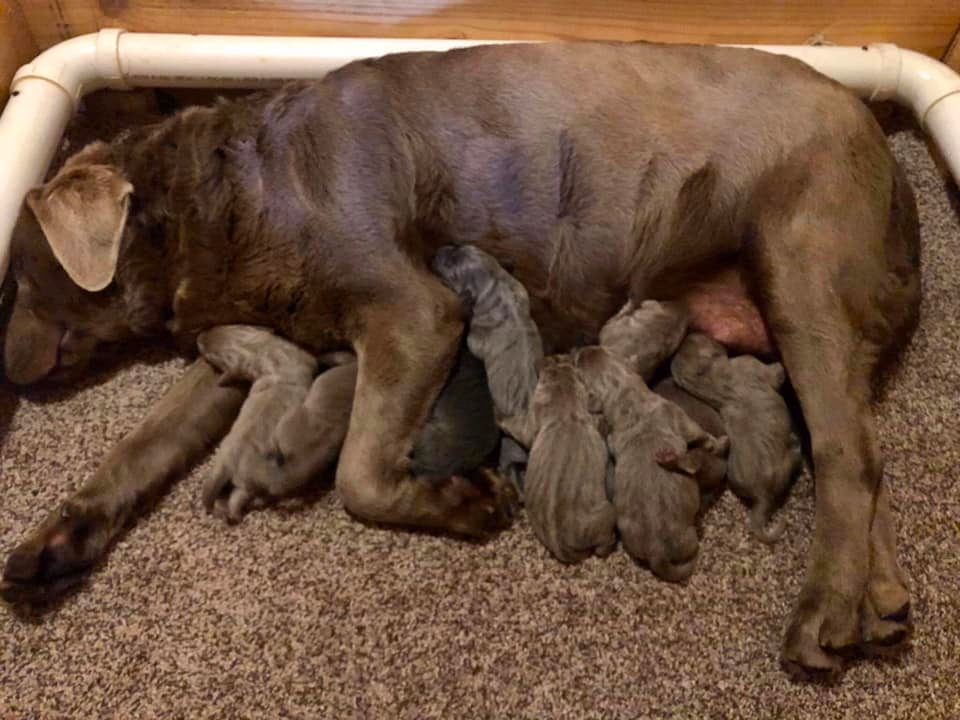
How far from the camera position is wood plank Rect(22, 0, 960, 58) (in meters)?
2.40

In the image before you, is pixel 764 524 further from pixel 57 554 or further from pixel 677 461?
pixel 57 554

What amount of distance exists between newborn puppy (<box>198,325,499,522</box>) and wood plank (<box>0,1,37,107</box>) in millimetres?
914

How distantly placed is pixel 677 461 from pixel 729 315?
435mm

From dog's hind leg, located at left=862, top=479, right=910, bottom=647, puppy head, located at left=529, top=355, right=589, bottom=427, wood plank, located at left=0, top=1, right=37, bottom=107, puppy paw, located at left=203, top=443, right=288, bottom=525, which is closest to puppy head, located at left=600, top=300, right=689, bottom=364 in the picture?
puppy head, located at left=529, top=355, right=589, bottom=427

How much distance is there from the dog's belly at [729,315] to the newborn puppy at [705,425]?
142 millimetres

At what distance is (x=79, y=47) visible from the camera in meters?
2.33

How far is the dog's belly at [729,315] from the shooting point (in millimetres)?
2000

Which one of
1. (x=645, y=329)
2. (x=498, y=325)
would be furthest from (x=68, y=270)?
(x=645, y=329)

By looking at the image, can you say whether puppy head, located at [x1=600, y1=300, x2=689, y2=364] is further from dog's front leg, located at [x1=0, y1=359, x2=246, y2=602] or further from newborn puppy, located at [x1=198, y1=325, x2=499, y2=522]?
dog's front leg, located at [x1=0, y1=359, x2=246, y2=602]

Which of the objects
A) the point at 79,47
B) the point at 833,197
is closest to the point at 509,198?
the point at 833,197

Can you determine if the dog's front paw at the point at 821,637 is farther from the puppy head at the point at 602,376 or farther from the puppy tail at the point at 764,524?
the puppy head at the point at 602,376

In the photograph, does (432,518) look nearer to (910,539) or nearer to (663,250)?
(663,250)

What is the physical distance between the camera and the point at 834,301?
1890mm

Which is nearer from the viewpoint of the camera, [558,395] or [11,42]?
[558,395]
